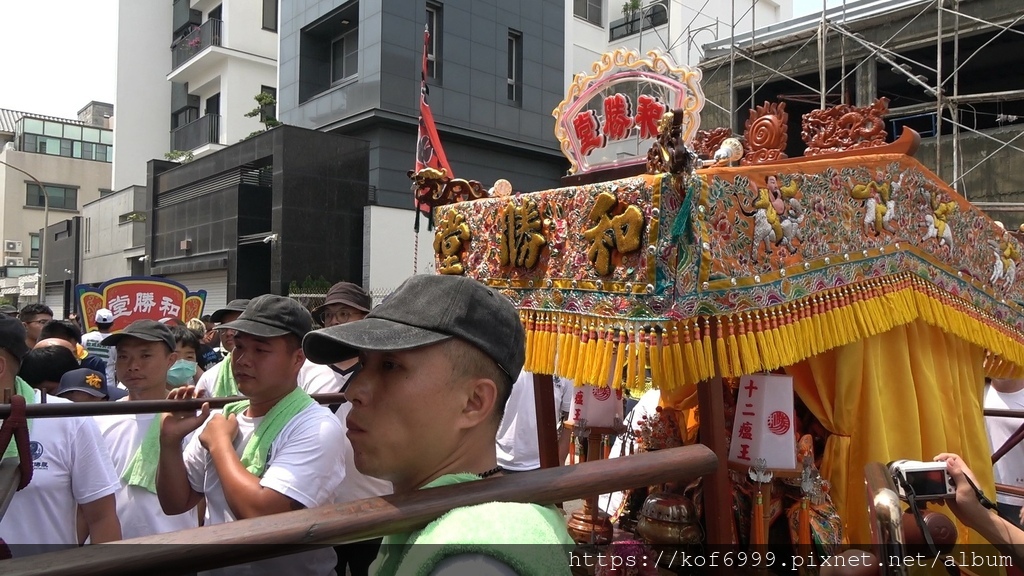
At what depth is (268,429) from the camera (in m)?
2.26

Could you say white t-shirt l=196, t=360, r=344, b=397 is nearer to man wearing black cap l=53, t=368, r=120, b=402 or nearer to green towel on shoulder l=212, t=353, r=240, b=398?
green towel on shoulder l=212, t=353, r=240, b=398

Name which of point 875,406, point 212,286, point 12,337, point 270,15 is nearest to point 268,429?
point 12,337

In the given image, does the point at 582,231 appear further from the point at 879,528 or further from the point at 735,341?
the point at 879,528

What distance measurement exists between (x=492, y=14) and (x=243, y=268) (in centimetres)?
898

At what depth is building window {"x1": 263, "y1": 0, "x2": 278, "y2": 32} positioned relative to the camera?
2177 cm

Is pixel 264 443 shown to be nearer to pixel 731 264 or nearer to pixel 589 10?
pixel 731 264

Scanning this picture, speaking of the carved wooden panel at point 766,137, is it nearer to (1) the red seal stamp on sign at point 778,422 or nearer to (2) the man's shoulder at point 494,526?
(1) the red seal stamp on sign at point 778,422

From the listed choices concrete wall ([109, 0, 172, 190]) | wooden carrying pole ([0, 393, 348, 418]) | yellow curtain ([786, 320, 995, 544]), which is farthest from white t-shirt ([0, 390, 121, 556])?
concrete wall ([109, 0, 172, 190])

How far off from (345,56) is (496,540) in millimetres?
17848

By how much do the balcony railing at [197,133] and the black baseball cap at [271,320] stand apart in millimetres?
21410

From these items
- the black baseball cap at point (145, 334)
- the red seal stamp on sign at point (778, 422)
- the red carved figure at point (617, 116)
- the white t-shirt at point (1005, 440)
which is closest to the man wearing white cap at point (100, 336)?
the black baseball cap at point (145, 334)

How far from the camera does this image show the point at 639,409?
3.78 m

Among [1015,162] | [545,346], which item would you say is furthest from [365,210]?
[545,346]

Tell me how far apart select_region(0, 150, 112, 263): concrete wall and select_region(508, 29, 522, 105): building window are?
2882 centimetres
